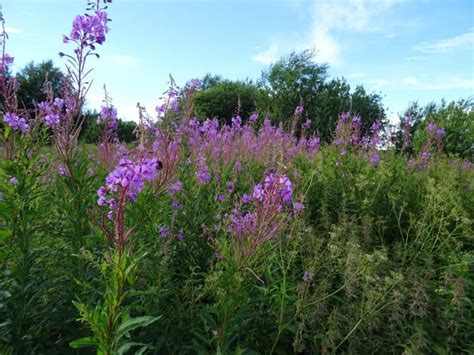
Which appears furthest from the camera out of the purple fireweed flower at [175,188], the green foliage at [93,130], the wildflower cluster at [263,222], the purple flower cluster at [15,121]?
the green foliage at [93,130]

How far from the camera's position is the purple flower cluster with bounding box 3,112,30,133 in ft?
Answer: 9.20

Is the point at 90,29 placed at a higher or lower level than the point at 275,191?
higher

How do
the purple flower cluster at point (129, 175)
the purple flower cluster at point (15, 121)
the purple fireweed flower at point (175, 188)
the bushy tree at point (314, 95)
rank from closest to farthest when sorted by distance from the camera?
the purple flower cluster at point (129, 175), the purple flower cluster at point (15, 121), the purple fireweed flower at point (175, 188), the bushy tree at point (314, 95)

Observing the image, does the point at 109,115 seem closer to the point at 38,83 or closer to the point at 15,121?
the point at 15,121

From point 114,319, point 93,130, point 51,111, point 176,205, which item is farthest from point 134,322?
point 93,130

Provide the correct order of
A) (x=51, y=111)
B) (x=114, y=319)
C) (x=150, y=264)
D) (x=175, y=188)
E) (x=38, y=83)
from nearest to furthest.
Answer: (x=114, y=319)
(x=150, y=264)
(x=51, y=111)
(x=175, y=188)
(x=38, y=83)

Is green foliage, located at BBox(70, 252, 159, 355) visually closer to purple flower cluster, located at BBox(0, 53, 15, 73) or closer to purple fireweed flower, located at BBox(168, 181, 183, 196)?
purple fireweed flower, located at BBox(168, 181, 183, 196)

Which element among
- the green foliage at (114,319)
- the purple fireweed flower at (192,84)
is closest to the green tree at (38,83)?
the purple fireweed flower at (192,84)

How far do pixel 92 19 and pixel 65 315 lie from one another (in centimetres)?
193

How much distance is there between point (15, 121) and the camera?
2.83 metres

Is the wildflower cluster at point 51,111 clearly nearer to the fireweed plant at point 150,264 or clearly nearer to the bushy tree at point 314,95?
the fireweed plant at point 150,264

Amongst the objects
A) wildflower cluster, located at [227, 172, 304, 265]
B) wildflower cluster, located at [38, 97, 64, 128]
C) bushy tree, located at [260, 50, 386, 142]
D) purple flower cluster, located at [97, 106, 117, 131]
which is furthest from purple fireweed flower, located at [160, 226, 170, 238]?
bushy tree, located at [260, 50, 386, 142]

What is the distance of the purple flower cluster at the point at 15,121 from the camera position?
2.80m

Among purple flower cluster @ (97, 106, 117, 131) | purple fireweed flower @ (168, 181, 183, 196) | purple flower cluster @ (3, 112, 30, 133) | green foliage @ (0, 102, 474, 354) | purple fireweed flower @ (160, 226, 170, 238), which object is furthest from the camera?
purple flower cluster @ (97, 106, 117, 131)
